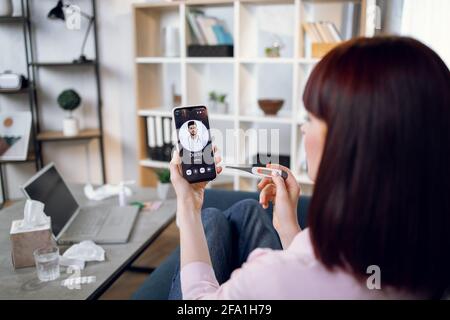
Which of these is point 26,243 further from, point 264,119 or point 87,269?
point 264,119

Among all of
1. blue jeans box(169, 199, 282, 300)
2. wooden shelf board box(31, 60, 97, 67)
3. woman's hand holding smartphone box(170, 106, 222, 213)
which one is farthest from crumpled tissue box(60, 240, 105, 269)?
wooden shelf board box(31, 60, 97, 67)

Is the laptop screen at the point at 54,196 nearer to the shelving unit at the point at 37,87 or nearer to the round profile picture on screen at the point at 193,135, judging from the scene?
the round profile picture on screen at the point at 193,135

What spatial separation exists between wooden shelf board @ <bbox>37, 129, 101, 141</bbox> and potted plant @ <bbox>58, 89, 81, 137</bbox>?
0.13ft

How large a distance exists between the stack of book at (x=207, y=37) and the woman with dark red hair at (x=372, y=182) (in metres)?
2.16

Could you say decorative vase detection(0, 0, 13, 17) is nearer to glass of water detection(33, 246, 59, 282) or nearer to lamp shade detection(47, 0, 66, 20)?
lamp shade detection(47, 0, 66, 20)

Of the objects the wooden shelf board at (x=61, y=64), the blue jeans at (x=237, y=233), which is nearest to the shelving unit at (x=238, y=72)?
the wooden shelf board at (x=61, y=64)

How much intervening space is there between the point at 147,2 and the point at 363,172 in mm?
2558

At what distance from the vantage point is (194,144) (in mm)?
990

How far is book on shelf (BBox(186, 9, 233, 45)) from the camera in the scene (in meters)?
2.79

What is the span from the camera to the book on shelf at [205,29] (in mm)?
2785

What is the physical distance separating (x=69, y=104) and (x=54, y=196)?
1.55 meters

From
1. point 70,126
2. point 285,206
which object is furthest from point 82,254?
point 70,126

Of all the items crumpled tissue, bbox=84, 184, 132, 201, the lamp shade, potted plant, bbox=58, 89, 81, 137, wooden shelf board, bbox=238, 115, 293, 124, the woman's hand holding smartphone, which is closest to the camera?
the woman's hand holding smartphone
